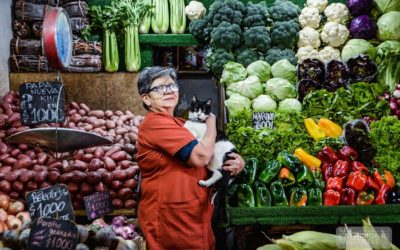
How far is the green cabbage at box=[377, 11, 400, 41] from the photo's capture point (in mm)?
5801

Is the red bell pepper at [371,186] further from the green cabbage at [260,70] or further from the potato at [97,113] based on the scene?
the potato at [97,113]

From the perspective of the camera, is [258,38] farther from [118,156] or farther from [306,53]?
[118,156]

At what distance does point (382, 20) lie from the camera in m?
5.89

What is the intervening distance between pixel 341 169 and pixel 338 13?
2.57 meters

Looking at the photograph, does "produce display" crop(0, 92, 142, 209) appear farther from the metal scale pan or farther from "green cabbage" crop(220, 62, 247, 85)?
"green cabbage" crop(220, 62, 247, 85)

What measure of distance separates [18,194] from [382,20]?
4.55m

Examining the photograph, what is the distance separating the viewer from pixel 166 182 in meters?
3.42

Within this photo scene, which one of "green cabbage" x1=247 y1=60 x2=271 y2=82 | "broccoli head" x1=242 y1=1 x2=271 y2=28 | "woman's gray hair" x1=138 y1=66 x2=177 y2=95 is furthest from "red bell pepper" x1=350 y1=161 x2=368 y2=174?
"broccoli head" x1=242 y1=1 x2=271 y2=28

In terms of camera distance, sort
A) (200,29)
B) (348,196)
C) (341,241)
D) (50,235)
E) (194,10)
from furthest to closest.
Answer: (194,10) < (200,29) < (348,196) < (50,235) < (341,241)

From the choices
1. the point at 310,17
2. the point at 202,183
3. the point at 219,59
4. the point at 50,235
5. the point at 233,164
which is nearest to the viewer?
the point at 50,235

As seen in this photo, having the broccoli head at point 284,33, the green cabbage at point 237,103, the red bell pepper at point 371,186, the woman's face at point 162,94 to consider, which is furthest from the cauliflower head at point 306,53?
the woman's face at point 162,94

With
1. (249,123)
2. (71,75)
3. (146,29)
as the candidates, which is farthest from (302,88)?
(71,75)

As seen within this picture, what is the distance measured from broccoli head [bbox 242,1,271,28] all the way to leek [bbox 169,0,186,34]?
33.3 inches

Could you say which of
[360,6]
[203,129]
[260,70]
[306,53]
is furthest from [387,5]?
[203,129]
